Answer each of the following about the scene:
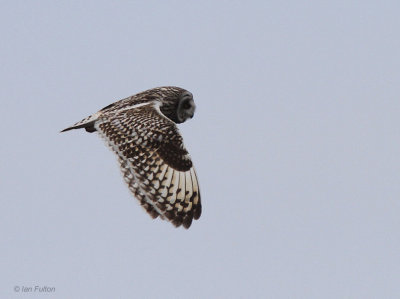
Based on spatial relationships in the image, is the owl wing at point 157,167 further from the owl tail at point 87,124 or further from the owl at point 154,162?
the owl tail at point 87,124

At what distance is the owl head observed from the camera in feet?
50.8

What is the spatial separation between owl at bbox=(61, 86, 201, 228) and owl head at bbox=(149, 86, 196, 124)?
1.15m

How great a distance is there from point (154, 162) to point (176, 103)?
257 cm

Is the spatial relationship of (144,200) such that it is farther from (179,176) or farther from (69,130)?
(69,130)

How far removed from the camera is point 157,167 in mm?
13281

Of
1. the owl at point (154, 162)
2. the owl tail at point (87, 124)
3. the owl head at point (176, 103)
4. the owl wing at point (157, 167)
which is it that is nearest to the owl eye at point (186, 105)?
the owl head at point (176, 103)

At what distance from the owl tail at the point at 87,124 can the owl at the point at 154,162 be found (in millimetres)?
44

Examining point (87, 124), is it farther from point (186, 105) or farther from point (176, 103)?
point (186, 105)

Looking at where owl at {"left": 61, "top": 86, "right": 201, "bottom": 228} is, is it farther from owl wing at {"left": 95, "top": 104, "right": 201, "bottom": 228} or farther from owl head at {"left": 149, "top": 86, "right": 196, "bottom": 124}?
owl head at {"left": 149, "top": 86, "right": 196, "bottom": 124}

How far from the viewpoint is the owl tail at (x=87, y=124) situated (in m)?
14.4

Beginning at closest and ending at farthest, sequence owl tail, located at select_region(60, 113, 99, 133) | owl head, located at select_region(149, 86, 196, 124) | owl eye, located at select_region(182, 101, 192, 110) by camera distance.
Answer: owl tail, located at select_region(60, 113, 99, 133) < owl head, located at select_region(149, 86, 196, 124) < owl eye, located at select_region(182, 101, 192, 110)

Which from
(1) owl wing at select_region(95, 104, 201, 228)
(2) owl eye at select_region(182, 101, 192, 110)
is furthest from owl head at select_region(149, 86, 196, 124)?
(1) owl wing at select_region(95, 104, 201, 228)

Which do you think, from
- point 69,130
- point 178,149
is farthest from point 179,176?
point 69,130

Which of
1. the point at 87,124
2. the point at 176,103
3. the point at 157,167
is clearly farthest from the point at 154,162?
the point at 176,103
